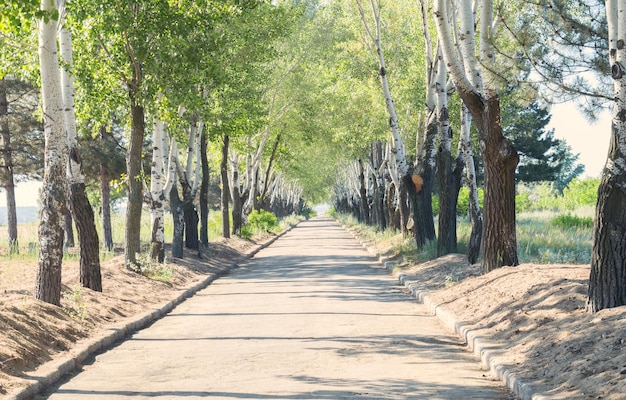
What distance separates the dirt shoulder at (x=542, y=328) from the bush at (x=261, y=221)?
111 feet

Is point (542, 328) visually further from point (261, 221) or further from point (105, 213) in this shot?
point (261, 221)

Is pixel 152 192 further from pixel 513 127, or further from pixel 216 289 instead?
pixel 513 127

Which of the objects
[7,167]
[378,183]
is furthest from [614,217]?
[378,183]

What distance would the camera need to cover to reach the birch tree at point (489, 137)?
47.8ft

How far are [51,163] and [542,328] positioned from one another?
6.98m

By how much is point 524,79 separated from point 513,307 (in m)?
3.12

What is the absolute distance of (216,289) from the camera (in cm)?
2003

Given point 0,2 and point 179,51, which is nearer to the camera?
point 0,2

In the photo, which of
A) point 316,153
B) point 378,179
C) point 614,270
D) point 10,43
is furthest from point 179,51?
point 316,153

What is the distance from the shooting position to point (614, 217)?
9.74m

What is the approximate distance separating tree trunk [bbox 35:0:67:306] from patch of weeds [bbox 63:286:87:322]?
1.51ft

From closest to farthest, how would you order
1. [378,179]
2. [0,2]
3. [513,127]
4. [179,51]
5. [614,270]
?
1. [0,2]
2. [614,270]
3. [179,51]
4. [378,179]
5. [513,127]

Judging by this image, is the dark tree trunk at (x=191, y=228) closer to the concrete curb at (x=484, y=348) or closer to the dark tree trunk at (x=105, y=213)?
the dark tree trunk at (x=105, y=213)

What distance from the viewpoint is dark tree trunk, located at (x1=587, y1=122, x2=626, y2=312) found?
9.62m
